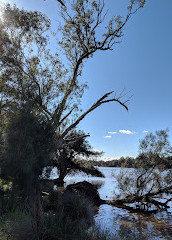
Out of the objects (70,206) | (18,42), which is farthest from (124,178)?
(18,42)

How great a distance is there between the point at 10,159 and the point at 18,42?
1049 cm

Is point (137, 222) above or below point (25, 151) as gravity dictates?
below

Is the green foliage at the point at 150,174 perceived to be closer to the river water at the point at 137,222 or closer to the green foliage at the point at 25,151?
the river water at the point at 137,222

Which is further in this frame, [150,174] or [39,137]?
[150,174]

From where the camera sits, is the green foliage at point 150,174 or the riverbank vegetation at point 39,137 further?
the green foliage at point 150,174

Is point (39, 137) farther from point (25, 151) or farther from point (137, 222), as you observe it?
point (137, 222)

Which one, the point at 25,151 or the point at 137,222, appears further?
the point at 137,222

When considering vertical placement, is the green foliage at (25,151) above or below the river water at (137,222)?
above

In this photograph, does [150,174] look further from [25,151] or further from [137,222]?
[25,151]

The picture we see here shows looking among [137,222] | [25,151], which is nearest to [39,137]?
[25,151]

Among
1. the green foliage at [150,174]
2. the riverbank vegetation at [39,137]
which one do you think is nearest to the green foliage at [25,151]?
the riverbank vegetation at [39,137]

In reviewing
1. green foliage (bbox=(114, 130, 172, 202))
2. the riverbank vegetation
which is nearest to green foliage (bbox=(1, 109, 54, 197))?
the riverbank vegetation

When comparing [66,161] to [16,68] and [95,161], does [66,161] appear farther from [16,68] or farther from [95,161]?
[16,68]

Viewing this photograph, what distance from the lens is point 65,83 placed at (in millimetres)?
16234
